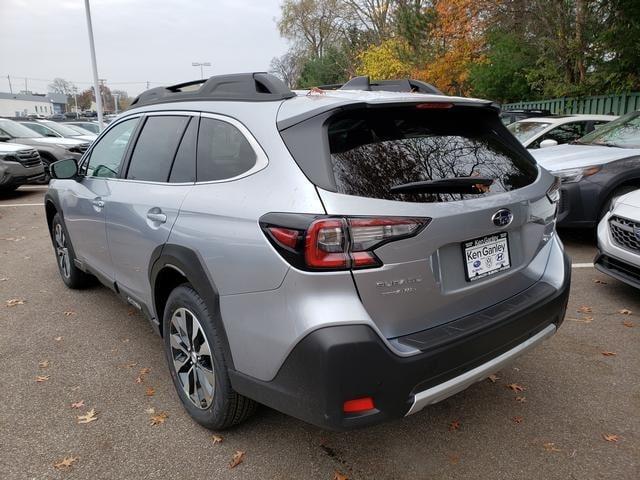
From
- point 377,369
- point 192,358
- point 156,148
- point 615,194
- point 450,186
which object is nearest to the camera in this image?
point 377,369

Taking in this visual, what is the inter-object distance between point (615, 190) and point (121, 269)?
17.1 feet

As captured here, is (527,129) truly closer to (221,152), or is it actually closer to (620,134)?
(620,134)

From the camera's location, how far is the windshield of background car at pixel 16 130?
45.1 feet

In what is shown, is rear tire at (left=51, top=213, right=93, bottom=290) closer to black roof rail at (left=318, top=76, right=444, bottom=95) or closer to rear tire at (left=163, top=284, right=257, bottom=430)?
rear tire at (left=163, top=284, right=257, bottom=430)

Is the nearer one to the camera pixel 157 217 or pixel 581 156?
pixel 157 217

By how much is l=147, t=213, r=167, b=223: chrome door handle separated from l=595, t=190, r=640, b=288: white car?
11.8 feet

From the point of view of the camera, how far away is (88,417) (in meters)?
2.88

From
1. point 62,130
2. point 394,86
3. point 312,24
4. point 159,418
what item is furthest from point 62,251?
point 312,24

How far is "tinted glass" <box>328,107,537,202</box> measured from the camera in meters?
2.09

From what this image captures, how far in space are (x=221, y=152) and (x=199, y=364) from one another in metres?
1.12

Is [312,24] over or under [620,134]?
over

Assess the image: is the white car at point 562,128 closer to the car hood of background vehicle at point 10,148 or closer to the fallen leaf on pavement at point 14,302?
the fallen leaf on pavement at point 14,302

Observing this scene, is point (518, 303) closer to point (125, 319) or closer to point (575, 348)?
point (575, 348)

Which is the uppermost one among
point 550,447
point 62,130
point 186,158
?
point 62,130
